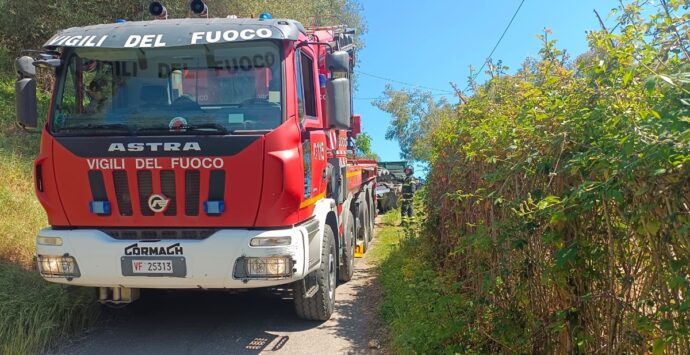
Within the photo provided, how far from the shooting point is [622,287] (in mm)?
2424

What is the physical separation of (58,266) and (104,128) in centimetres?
116

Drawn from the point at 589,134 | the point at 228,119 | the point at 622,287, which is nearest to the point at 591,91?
the point at 589,134

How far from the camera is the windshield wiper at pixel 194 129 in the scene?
4008 millimetres

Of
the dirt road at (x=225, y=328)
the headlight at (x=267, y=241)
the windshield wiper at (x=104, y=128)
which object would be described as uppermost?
the windshield wiper at (x=104, y=128)

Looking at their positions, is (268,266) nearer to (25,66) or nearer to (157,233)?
(157,233)

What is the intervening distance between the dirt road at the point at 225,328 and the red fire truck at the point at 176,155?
59cm

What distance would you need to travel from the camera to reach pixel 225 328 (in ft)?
16.5

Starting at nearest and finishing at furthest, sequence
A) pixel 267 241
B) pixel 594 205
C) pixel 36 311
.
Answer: pixel 594 205, pixel 267 241, pixel 36 311

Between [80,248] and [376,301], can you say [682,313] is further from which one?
[376,301]

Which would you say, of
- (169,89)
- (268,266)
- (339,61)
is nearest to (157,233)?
(268,266)

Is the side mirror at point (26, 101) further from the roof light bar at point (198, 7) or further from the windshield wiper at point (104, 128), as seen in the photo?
the roof light bar at point (198, 7)

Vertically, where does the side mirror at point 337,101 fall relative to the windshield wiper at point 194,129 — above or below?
above

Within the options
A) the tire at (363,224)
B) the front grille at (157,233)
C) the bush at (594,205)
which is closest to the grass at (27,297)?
the front grille at (157,233)

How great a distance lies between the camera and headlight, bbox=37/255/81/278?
160 inches
